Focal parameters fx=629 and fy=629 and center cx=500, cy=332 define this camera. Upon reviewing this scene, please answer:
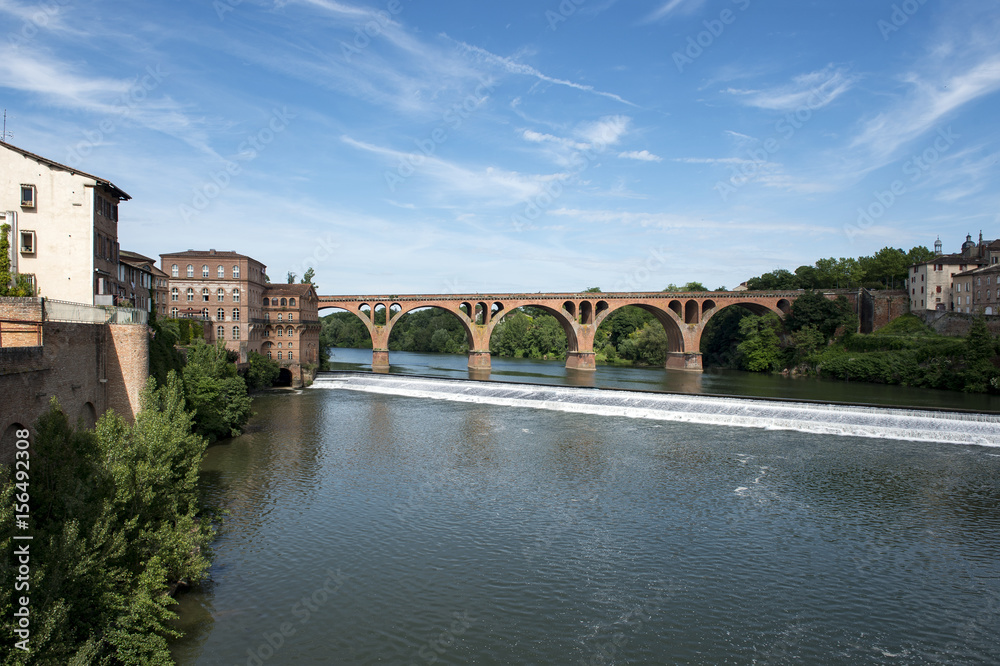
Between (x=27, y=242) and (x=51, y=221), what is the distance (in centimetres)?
104

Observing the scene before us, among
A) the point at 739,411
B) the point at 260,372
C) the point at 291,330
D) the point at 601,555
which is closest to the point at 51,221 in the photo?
the point at 601,555

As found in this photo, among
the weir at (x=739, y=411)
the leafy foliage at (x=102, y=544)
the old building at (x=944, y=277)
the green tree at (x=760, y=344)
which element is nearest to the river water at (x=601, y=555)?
the leafy foliage at (x=102, y=544)

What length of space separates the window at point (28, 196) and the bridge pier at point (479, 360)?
1895 inches

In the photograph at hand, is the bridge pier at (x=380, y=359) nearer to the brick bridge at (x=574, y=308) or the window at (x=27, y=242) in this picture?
the brick bridge at (x=574, y=308)

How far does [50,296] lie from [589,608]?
2119 cm

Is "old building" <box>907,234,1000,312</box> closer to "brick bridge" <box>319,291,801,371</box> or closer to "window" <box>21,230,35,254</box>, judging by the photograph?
"brick bridge" <box>319,291,801,371</box>

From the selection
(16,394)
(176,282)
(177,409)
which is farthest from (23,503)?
(176,282)

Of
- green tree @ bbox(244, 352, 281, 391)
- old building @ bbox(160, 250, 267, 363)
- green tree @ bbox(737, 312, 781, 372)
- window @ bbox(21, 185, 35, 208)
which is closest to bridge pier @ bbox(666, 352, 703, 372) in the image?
green tree @ bbox(737, 312, 781, 372)

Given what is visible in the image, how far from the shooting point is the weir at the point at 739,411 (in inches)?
1079

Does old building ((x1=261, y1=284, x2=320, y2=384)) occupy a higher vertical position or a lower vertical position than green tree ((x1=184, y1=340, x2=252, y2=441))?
higher

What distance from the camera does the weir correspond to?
89.9ft

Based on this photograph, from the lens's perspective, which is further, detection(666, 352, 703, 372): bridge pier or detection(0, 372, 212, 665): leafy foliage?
detection(666, 352, 703, 372): bridge pier

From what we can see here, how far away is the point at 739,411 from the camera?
31812mm

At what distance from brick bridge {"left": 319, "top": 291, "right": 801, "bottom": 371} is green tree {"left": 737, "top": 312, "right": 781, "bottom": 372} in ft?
5.31
